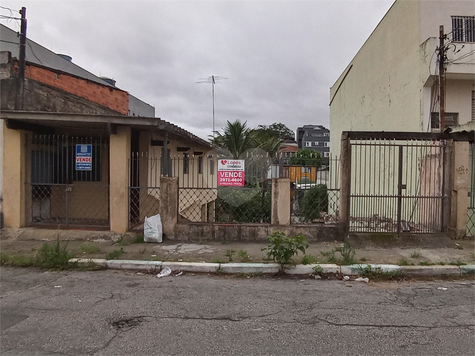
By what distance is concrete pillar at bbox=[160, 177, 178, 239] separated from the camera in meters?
7.79

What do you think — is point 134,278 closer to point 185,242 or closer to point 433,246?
point 185,242

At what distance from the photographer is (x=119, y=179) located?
787 centimetres

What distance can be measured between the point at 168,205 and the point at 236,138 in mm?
13814

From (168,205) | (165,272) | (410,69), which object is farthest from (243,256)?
(410,69)

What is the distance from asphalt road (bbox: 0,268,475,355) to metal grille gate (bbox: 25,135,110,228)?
3536 millimetres

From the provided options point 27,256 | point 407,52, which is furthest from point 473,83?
point 27,256

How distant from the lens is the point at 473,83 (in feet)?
39.2

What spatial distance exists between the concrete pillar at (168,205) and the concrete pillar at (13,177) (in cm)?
363

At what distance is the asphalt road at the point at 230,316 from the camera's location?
3221 millimetres

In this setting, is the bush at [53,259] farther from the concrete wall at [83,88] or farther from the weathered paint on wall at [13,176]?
the concrete wall at [83,88]

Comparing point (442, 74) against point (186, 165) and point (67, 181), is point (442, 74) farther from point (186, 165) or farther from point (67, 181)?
point (67, 181)

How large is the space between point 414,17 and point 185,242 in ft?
40.1

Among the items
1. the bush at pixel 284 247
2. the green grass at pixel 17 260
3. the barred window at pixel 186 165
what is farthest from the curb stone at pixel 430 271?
the barred window at pixel 186 165

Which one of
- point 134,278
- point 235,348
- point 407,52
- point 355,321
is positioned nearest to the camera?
point 235,348
